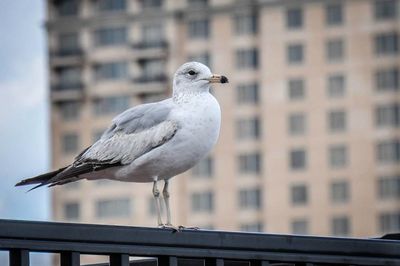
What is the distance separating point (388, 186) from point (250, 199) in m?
6.53

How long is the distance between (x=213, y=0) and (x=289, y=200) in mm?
9538

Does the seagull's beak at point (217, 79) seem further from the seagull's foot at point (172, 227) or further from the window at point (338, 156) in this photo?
the window at point (338, 156)

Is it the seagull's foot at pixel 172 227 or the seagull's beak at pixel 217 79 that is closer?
the seagull's foot at pixel 172 227

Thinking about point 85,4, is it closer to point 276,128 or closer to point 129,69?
point 129,69

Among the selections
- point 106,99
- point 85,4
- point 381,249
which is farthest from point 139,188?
point 381,249

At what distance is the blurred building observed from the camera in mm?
65625

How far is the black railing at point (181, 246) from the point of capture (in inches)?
161

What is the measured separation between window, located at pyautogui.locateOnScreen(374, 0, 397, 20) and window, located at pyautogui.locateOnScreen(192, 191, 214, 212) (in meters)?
11.8

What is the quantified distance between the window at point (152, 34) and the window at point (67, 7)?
15.0 ft

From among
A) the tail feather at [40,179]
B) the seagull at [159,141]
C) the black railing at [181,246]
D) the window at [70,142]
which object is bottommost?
the black railing at [181,246]

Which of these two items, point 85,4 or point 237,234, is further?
point 85,4

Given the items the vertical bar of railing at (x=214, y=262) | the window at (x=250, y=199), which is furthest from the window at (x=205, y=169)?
the vertical bar of railing at (x=214, y=262)

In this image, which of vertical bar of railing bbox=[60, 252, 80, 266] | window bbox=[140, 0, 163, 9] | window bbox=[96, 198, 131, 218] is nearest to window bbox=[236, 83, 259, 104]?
window bbox=[140, 0, 163, 9]

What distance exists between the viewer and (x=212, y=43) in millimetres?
68250
